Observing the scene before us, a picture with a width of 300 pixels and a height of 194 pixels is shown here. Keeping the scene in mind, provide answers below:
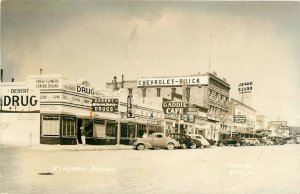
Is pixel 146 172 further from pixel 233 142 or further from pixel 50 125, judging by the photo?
pixel 50 125

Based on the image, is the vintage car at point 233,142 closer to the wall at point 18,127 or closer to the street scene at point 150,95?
the street scene at point 150,95

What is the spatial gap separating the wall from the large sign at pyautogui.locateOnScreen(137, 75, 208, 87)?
2.05 meters

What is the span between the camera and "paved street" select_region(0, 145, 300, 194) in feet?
31.4

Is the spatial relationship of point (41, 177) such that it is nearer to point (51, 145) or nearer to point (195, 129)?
point (51, 145)

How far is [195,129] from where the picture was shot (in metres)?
10.2

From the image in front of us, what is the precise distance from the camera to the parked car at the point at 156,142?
1022cm

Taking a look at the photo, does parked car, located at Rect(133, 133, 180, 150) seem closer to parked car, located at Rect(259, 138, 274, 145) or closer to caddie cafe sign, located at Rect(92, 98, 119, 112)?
caddie cafe sign, located at Rect(92, 98, 119, 112)

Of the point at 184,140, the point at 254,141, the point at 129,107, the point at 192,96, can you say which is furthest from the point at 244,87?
the point at 129,107

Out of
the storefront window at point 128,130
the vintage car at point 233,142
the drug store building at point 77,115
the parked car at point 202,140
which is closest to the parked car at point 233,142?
the vintage car at point 233,142

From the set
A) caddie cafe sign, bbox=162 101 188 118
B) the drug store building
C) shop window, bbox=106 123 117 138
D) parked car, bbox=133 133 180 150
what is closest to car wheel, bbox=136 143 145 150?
parked car, bbox=133 133 180 150

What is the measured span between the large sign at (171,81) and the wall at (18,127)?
6.73 ft

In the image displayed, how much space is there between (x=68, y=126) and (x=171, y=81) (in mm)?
2074

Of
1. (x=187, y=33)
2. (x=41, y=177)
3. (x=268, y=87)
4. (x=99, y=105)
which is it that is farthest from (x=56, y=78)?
(x=268, y=87)

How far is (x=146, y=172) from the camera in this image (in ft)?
31.8
